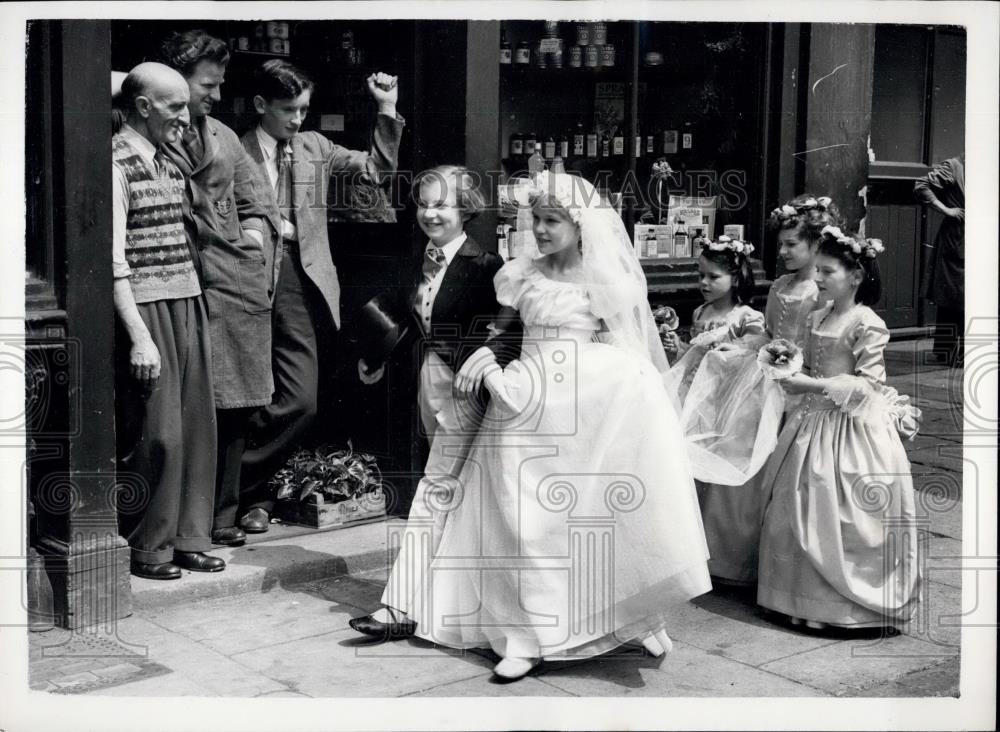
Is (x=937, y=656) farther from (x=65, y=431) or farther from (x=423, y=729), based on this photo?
(x=65, y=431)

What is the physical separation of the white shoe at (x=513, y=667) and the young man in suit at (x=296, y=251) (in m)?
1.88

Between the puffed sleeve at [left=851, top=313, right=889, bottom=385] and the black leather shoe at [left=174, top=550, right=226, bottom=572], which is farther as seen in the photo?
the black leather shoe at [left=174, top=550, right=226, bottom=572]

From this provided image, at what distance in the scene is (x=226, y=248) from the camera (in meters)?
5.82

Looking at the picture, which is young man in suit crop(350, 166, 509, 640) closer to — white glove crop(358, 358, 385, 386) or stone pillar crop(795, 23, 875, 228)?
white glove crop(358, 358, 385, 386)

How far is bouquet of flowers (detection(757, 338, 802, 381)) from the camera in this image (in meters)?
5.20

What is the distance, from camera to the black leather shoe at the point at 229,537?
5.98m

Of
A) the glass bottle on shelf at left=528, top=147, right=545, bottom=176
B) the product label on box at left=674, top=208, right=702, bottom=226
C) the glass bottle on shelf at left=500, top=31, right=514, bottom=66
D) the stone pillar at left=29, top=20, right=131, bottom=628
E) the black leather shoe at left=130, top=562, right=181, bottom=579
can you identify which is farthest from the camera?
the product label on box at left=674, top=208, right=702, bottom=226

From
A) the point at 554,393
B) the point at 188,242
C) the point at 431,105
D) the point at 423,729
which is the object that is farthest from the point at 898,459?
the point at 188,242

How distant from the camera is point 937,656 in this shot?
504 centimetres

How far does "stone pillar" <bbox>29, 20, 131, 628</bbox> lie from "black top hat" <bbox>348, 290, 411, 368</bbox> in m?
1.34

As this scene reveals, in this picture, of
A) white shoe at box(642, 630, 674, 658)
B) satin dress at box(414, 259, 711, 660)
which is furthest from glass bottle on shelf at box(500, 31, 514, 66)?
white shoe at box(642, 630, 674, 658)

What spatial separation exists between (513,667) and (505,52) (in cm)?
361

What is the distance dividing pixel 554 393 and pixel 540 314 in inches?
12.3

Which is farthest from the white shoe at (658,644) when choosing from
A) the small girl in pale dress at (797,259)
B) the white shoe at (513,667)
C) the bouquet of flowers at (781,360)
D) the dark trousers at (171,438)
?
the dark trousers at (171,438)
